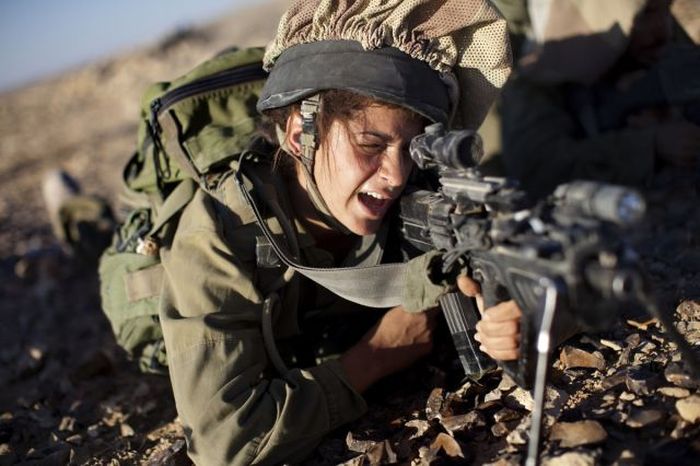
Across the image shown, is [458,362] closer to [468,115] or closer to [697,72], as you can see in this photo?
[468,115]

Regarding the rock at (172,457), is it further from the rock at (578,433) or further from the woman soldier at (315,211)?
the rock at (578,433)

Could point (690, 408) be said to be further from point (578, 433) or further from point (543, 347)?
point (543, 347)

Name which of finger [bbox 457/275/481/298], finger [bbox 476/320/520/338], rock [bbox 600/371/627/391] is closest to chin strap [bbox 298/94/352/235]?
finger [bbox 457/275/481/298]

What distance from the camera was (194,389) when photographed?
272 centimetres

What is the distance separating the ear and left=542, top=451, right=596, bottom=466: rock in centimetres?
171

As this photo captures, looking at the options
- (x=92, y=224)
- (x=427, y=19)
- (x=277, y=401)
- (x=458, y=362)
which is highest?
(x=427, y=19)

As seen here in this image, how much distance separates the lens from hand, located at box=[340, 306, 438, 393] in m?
3.11

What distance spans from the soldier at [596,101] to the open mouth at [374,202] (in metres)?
2.33

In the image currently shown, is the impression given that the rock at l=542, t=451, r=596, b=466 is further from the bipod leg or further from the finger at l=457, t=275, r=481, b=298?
the finger at l=457, t=275, r=481, b=298

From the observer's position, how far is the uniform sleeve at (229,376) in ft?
8.87

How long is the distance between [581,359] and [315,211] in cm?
139

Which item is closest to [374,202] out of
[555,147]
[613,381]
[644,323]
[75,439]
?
[613,381]

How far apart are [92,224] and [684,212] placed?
4.82m

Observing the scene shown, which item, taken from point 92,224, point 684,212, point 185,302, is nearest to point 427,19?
point 185,302
